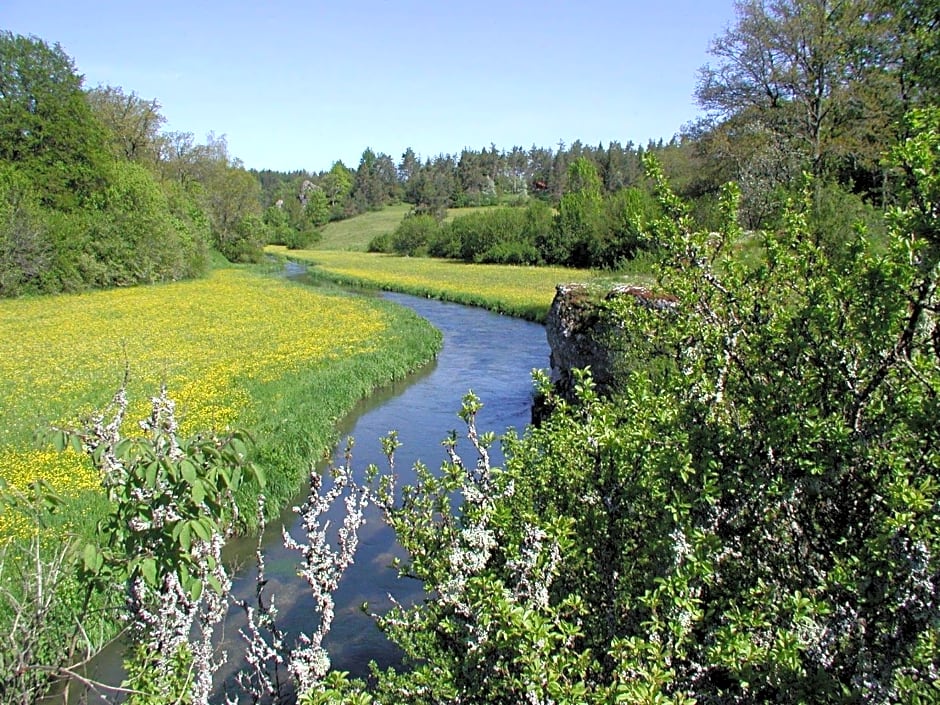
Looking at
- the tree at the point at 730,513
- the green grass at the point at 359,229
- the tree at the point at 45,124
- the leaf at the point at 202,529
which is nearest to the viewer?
the tree at the point at 730,513

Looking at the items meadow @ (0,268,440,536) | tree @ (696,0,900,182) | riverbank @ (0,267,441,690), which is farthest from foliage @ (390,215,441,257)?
tree @ (696,0,900,182)

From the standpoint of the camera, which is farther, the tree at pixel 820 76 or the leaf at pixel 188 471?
the tree at pixel 820 76

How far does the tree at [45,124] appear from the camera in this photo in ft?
131

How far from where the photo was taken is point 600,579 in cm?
357

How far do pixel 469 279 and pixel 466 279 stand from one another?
23 centimetres

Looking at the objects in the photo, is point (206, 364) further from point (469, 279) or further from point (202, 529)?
point (469, 279)

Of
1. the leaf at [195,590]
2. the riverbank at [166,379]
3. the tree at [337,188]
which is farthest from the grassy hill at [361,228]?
the leaf at [195,590]

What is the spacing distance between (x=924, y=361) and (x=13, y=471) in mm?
12694

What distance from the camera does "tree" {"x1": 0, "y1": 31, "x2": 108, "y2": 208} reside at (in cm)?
3978

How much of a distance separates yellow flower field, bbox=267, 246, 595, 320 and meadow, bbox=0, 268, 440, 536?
6.52 metres

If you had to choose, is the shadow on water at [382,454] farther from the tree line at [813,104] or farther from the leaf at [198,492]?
the tree line at [813,104]

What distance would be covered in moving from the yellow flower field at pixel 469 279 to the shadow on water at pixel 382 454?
357 centimetres

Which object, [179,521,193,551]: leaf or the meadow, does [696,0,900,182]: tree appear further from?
[179,521,193,551]: leaf

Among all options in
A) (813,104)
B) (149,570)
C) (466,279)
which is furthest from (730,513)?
(466,279)
